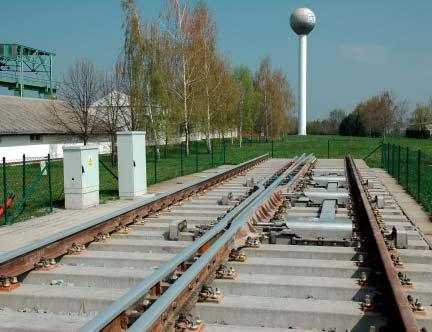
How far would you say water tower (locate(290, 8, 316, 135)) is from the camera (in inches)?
4385

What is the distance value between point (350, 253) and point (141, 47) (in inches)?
1328

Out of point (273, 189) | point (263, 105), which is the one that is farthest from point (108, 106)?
point (263, 105)

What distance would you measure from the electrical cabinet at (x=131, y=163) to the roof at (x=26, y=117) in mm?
27451

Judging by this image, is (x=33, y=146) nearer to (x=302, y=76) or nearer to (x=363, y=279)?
(x=363, y=279)

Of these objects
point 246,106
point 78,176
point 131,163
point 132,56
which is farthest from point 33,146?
point 246,106

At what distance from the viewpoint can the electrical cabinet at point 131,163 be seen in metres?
13.7

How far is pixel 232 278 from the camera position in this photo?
5.38 metres

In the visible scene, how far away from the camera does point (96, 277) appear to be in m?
5.53

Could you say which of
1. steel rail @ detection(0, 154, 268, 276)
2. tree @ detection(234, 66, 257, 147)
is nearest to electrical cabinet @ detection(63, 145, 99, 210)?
steel rail @ detection(0, 154, 268, 276)

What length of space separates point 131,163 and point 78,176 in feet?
5.79

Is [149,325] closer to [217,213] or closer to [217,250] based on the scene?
[217,250]

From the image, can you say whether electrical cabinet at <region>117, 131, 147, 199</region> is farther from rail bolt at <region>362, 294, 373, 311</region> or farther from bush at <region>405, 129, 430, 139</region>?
bush at <region>405, 129, 430, 139</region>

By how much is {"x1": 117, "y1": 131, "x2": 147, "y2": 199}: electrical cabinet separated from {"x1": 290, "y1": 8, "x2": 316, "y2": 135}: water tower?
9980cm

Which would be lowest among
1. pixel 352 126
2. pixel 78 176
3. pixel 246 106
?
pixel 78 176
